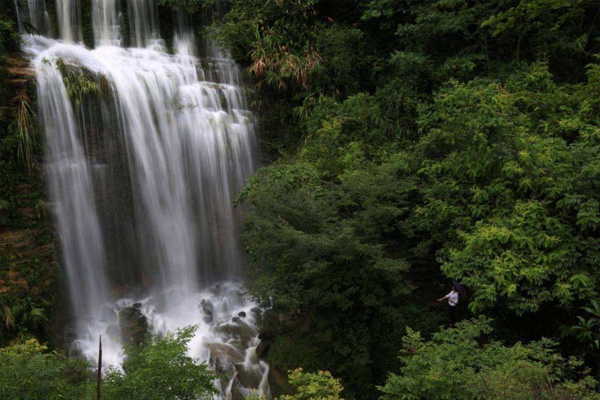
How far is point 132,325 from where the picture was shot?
9273 mm

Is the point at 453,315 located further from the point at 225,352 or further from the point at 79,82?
the point at 79,82

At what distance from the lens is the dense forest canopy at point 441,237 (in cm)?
576

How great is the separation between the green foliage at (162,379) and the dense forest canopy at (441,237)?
43 millimetres

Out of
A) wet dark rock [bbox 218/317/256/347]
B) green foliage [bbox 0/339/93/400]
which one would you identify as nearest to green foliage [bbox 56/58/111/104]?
wet dark rock [bbox 218/317/256/347]

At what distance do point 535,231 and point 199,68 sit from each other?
917cm

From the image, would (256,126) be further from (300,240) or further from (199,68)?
(300,240)

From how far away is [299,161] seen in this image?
33.0ft

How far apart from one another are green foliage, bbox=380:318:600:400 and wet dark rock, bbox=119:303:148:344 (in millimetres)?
5513

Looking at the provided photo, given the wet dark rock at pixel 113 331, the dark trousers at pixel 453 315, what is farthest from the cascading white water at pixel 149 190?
the dark trousers at pixel 453 315

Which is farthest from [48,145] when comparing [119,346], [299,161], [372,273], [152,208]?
[372,273]

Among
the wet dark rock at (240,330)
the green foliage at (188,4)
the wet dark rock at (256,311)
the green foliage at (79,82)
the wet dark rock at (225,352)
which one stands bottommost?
the wet dark rock at (225,352)

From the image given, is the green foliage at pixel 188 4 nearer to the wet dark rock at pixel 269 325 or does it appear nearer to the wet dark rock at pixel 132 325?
the wet dark rock at pixel 132 325

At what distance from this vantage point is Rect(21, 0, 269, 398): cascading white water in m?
9.28

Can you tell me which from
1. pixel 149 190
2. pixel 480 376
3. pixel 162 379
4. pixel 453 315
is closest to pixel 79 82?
pixel 149 190
